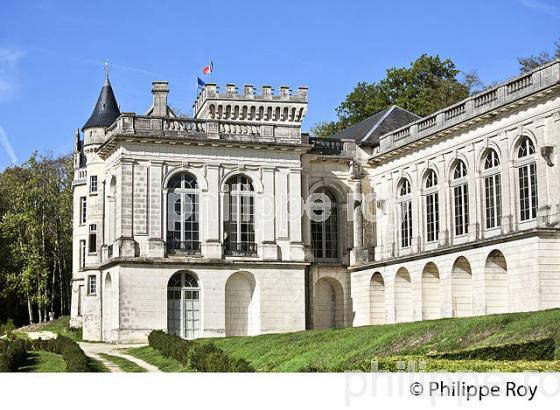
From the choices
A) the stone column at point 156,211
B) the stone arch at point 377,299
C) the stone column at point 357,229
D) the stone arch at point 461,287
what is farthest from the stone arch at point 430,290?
the stone column at point 156,211

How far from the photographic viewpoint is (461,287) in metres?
37.9

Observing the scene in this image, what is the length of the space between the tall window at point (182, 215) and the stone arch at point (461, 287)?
33.5ft

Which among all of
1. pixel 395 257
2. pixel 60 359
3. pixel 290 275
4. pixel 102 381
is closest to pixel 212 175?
pixel 290 275

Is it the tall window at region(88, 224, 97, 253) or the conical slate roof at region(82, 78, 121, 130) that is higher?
the conical slate roof at region(82, 78, 121, 130)

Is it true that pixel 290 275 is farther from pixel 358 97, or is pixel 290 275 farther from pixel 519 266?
pixel 358 97

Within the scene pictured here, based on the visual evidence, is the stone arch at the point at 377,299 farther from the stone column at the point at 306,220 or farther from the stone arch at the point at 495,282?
the stone arch at the point at 495,282

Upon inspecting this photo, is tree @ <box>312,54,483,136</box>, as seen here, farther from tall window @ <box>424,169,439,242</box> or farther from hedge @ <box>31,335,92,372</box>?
hedge @ <box>31,335,92,372</box>

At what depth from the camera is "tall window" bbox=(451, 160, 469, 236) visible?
3888cm

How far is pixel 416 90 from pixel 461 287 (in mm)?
21478

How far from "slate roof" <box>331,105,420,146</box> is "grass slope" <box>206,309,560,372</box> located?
16411mm

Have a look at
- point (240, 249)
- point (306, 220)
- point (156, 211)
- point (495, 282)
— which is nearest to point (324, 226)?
point (306, 220)

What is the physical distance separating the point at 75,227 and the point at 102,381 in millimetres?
35481

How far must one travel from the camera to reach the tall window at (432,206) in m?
40.8

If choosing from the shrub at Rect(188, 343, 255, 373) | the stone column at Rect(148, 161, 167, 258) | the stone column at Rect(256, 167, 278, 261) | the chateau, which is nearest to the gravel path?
the chateau
